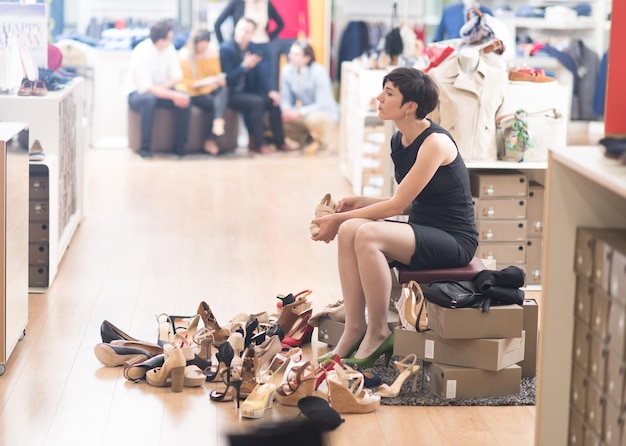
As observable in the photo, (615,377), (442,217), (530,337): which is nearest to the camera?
(615,377)

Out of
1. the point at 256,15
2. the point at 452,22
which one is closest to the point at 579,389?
the point at 452,22

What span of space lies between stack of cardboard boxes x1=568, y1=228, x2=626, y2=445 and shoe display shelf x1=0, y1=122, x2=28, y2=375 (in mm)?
1967

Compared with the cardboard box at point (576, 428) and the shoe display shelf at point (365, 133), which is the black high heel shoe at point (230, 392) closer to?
the cardboard box at point (576, 428)

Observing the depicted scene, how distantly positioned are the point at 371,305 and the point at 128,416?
968mm

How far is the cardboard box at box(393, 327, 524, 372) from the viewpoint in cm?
346

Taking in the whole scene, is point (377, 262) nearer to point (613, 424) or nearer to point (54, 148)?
point (613, 424)

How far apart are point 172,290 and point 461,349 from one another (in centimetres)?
184

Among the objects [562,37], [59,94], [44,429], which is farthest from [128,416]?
[562,37]

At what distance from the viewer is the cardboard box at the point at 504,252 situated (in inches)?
197

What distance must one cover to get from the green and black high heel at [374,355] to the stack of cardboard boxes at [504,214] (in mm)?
1343

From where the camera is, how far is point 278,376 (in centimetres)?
354

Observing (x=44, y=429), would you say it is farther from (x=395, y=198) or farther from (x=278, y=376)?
(x=395, y=198)

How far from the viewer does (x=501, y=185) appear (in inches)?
196

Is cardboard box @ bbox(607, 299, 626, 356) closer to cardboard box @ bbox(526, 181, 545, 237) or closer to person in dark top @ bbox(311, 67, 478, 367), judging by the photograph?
person in dark top @ bbox(311, 67, 478, 367)
